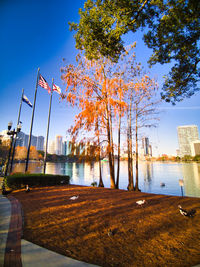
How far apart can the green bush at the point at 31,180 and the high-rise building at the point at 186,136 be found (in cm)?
16480

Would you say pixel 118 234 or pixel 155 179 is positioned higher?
pixel 118 234

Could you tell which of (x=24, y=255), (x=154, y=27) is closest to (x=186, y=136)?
(x=154, y=27)

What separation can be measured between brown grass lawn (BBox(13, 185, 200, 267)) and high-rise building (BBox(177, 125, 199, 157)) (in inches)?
6606

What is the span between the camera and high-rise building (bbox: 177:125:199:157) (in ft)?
486

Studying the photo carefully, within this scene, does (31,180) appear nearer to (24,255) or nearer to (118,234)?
(24,255)

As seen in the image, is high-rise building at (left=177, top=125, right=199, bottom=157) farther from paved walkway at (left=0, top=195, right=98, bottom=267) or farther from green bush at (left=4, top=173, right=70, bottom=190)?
paved walkway at (left=0, top=195, right=98, bottom=267)

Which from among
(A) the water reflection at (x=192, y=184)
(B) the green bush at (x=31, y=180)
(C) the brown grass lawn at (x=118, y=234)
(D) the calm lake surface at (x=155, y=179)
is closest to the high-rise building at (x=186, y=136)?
(D) the calm lake surface at (x=155, y=179)

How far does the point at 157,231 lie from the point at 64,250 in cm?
254

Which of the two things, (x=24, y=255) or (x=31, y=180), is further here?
(x=31, y=180)

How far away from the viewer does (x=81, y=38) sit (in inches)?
258

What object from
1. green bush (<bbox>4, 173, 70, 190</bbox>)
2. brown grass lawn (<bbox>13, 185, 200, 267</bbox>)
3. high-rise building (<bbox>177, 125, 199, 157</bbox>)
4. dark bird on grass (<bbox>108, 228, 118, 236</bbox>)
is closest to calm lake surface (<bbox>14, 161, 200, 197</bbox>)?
green bush (<bbox>4, 173, 70, 190</bbox>)

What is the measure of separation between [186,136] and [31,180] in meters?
179

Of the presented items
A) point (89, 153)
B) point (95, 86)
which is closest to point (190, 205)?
point (89, 153)

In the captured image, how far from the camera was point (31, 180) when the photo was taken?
1027cm
